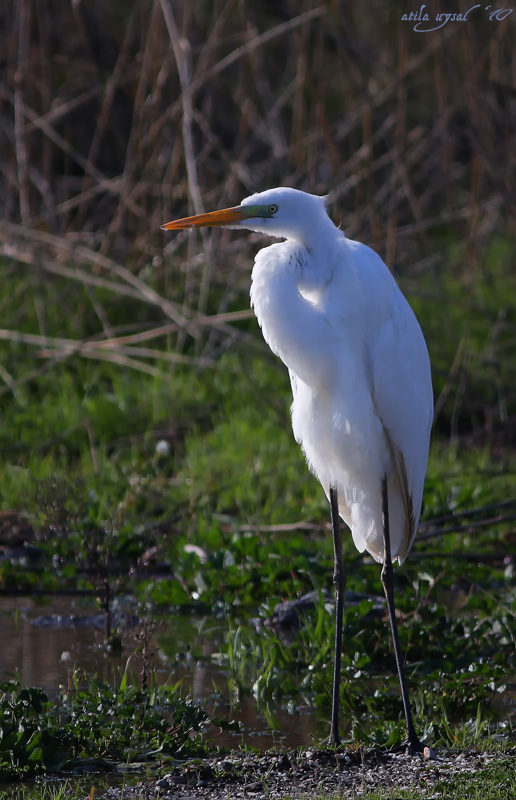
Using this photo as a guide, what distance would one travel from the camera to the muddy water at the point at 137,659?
295cm

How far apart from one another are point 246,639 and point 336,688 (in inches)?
29.8

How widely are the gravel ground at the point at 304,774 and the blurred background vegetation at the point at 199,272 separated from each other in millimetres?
1912

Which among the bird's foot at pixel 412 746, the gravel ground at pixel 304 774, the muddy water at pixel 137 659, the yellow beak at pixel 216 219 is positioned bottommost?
the gravel ground at pixel 304 774

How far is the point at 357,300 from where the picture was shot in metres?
2.93

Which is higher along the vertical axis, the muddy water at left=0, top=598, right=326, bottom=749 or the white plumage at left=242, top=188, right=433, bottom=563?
the white plumage at left=242, top=188, right=433, bottom=563

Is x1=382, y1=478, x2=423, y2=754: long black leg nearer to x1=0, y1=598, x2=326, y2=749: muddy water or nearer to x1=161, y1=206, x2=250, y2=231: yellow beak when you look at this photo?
x1=0, y1=598, x2=326, y2=749: muddy water

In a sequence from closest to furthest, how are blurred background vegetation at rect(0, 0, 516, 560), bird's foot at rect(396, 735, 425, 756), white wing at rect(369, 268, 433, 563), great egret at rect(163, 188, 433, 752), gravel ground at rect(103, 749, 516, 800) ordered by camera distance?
gravel ground at rect(103, 749, 516, 800)
bird's foot at rect(396, 735, 425, 756)
great egret at rect(163, 188, 433, 752)
white wing at rect(369, 268, 433, 563)
blurred background vegetation at rect(0, 0, 516, 560)

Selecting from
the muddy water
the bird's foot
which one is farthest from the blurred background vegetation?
the bird's foot

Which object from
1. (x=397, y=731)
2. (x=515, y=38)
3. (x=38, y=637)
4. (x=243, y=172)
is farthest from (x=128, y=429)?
(x=515, y=38)

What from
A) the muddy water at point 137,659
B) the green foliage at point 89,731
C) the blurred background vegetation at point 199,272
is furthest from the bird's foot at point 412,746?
the blurred background vegetation at point 199,272

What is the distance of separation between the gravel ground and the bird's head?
142 cm

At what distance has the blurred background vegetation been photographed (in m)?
5.02

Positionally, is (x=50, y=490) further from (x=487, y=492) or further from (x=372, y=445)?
(x=487, y=492)

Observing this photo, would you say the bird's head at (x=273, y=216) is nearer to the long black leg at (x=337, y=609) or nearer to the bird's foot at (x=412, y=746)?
the long black leg at (x=337, y=609)
